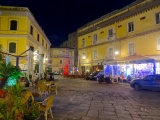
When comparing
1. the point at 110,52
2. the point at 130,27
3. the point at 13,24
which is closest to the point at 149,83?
the point at 130,27

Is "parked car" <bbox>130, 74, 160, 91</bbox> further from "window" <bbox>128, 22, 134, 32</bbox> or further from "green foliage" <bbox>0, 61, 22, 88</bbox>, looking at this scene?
"window" <bbox>128, 22, 134, 32</bbox>

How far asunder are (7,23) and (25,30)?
248 cm

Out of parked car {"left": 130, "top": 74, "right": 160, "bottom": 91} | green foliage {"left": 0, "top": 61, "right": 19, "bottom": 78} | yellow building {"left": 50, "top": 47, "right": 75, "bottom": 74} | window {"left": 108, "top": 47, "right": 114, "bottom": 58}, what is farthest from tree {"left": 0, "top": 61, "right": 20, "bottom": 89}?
yellow building {"left": 50, "top": 47, "right": 75, "bottom": 74}

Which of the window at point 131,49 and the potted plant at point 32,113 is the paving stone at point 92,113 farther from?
the window at point 131,49

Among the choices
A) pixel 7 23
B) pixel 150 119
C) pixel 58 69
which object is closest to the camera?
pixel 150 119

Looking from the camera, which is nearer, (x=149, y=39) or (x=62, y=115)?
(x=62, y=115)

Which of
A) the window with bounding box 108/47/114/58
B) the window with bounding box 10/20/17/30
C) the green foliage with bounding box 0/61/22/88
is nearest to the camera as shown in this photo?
the green foliage with bounding box 0/61/22/88

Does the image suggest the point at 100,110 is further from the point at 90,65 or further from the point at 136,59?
the point at 90,65

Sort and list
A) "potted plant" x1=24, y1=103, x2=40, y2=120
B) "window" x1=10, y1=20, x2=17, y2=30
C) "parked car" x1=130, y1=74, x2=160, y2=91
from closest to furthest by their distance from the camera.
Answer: "potted plant" x1=24, y1=103, x2=40, y2=120, "parked car" x1=130, y1=74, x2=160, y2=91, "window" x1=10, y1=20, x2=17, y2=30

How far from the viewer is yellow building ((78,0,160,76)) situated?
1806cm

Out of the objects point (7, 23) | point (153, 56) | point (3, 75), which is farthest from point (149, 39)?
A: point (7, 23)

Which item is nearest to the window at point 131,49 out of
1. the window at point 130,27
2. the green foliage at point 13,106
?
the window at point 130,27

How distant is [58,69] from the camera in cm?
5900

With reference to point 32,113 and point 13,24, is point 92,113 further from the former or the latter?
point 13,24
